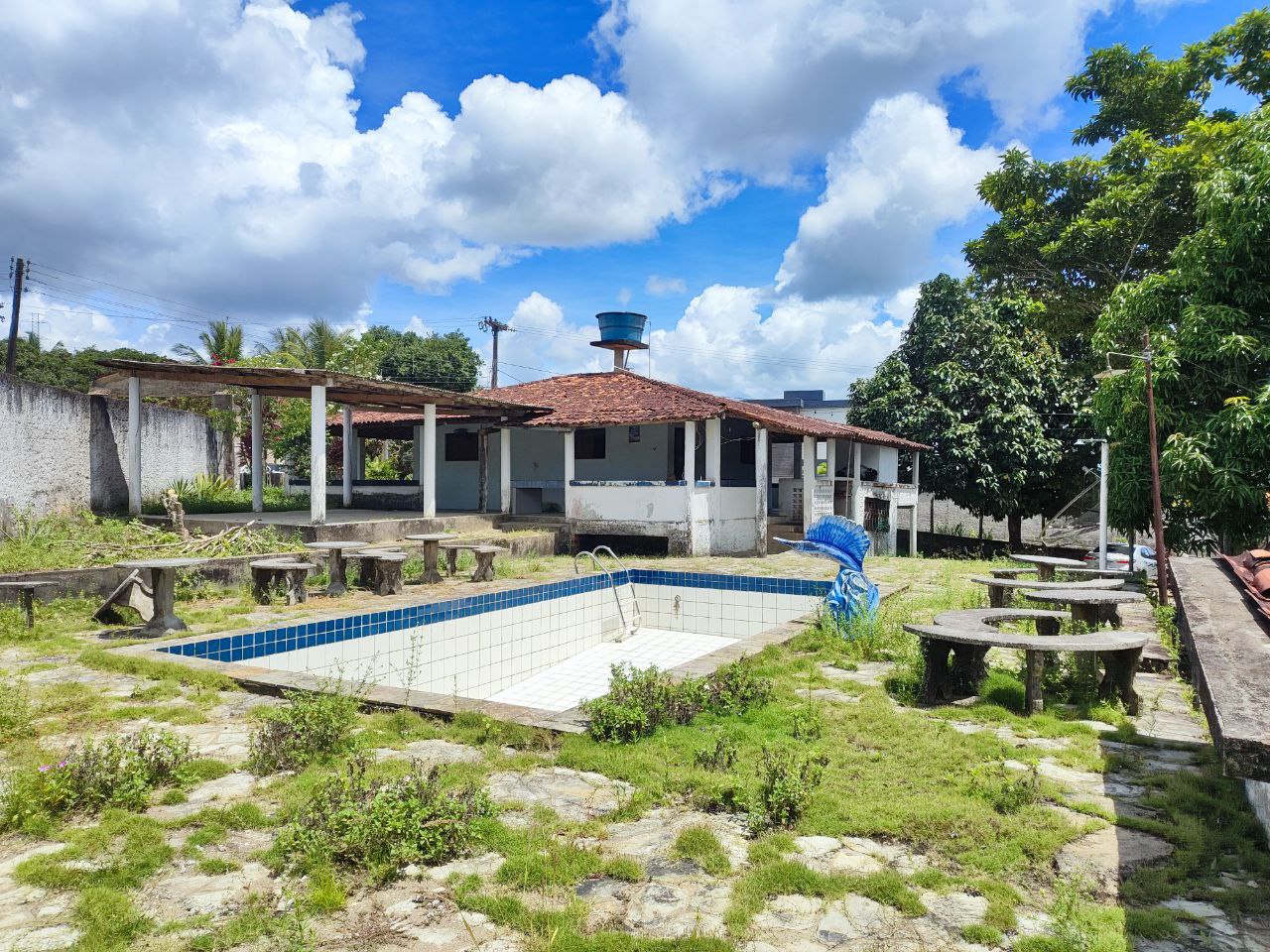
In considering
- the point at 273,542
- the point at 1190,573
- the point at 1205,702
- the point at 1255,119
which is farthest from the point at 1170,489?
the point at 273,542

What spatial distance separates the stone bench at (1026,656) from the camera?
5121 mm

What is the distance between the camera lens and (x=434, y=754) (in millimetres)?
4379

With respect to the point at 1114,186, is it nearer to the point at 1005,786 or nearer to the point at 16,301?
the point at 1005,786

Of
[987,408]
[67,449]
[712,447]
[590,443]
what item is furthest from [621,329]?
[67,449]

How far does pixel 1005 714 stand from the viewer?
5.21 metres

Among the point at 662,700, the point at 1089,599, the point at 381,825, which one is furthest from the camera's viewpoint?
the point at 1089,599

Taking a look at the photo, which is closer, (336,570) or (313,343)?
(336,570)

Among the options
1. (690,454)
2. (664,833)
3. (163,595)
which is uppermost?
(690,454)

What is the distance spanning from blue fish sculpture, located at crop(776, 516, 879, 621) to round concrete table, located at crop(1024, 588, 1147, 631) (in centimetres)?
162

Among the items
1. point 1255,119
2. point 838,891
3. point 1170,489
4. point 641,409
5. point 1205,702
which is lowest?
point 838,891

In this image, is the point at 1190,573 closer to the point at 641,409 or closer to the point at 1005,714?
the point at 1005,714

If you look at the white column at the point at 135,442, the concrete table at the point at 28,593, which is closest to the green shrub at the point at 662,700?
the concrete table at the point at 28,593

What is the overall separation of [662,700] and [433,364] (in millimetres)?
32550

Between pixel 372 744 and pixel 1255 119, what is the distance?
13.7m
